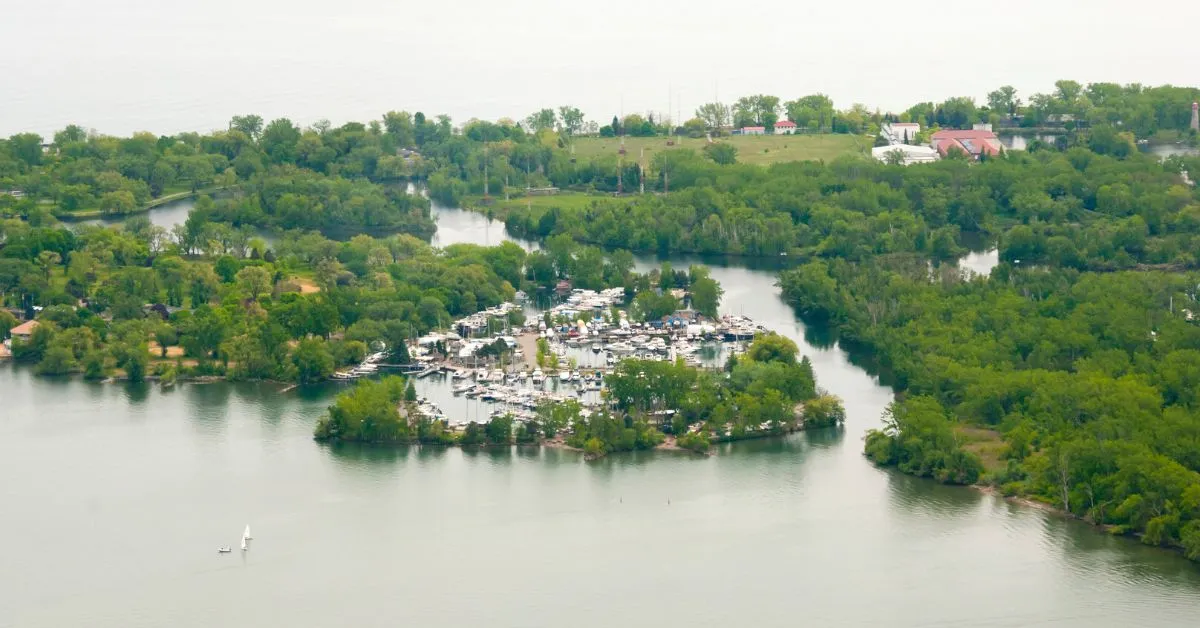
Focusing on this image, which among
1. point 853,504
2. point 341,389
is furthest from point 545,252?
point 853,504

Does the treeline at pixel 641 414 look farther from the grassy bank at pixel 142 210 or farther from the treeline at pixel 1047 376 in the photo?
the grassy bank at pixel 142 210

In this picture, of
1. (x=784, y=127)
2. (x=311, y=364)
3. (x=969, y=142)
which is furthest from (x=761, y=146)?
(x=311, y=364)

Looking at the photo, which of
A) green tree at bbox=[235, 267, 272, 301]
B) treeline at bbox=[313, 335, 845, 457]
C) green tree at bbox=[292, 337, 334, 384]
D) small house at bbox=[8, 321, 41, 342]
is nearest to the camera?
treeline at bbox=[313, 335, 845, 457]

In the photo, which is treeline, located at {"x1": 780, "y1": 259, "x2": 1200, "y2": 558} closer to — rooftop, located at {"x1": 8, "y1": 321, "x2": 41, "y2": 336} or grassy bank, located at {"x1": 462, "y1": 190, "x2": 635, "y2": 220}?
grassy bank, located at {"x1": 462, "y1": 190, "x2": 635, "y2": 220}

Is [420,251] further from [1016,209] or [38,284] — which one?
[1016,209]

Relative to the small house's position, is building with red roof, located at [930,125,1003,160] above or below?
above

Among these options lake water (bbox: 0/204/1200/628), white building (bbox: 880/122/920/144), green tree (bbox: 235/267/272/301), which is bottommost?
lake water (bbox: 0/204/1200/628)

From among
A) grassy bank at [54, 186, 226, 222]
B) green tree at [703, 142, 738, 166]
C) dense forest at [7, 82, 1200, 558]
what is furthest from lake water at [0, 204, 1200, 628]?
green tree at [703, 142, 738, 166]
